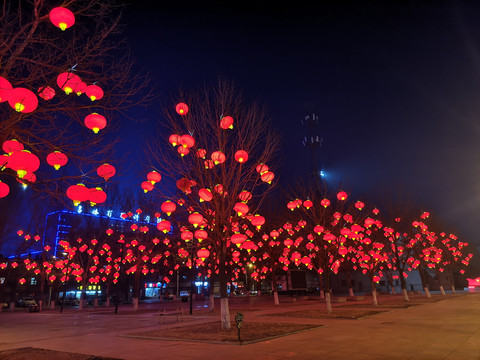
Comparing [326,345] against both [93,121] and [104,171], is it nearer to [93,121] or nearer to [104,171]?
[104,171]

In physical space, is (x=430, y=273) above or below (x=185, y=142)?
below

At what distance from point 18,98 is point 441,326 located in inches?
626

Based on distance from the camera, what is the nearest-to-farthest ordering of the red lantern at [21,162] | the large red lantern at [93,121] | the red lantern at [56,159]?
the red lantern at [21,162], the red lantern at [56,159], the large red lantern at [93,121]

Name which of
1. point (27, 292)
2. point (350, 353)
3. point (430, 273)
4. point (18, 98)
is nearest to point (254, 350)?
point (350, 353)

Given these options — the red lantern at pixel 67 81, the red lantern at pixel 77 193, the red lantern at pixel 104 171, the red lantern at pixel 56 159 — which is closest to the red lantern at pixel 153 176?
the red lantern at pixel 104 171

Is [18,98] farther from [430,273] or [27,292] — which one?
[27,292]

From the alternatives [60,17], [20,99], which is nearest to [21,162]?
[20,99]

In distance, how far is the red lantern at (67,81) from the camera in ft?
22.3

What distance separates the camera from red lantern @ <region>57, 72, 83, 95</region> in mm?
6809

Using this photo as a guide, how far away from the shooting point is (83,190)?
24.6 feet

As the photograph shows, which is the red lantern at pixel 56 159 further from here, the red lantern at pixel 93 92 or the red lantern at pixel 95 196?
the red lantern at pixel 93 92

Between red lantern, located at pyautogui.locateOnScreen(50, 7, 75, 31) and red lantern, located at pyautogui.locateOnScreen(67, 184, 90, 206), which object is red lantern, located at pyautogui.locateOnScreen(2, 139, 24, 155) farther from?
red lantern, located at pyautogui.locateOnScreen(50, 7, 75, 31)

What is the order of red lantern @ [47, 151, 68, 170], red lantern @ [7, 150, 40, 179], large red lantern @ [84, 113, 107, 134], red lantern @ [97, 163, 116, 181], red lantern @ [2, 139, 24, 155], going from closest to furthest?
red lantern @ [7, 150, 40, 179] → red lantern @ [2, 139, 24, 155] → red lantern @ [47, 151, 68, 170] → large red lantern @ [84, 113, 107, 134] → red lantern @ [97, 163, 116, 181]

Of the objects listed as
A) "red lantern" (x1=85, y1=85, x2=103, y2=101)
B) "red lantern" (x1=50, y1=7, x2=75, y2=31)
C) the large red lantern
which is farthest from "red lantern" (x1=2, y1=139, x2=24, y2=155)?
"red lantern" (x1=50, y1=7, x2=75, y2=31)
